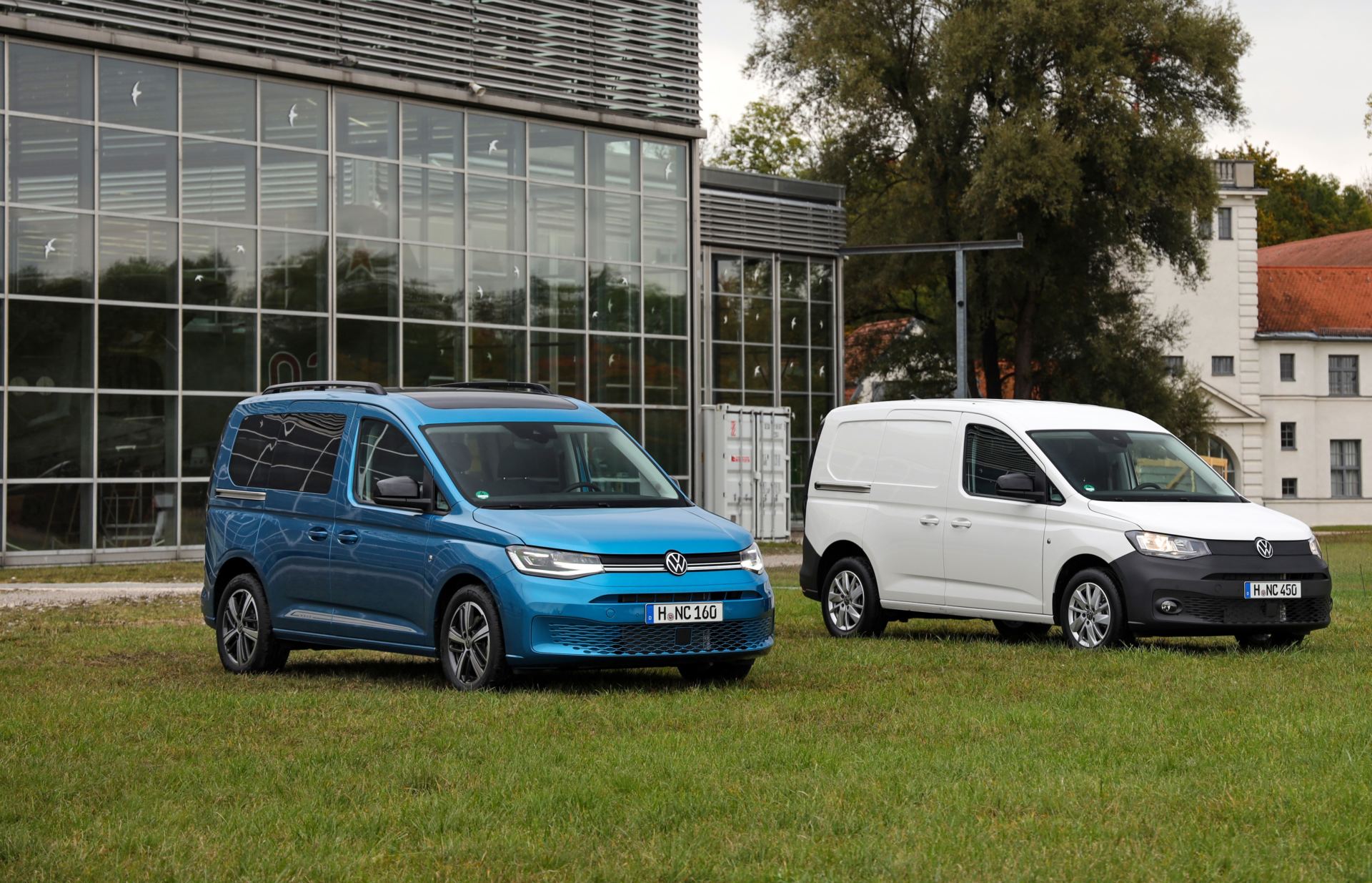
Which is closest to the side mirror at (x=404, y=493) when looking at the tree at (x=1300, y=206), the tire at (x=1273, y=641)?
the tire at (x=1273, y=641)

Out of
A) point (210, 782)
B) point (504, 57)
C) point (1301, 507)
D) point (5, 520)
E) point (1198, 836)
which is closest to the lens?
point (1198, 836)

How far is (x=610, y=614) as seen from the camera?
10.8 m

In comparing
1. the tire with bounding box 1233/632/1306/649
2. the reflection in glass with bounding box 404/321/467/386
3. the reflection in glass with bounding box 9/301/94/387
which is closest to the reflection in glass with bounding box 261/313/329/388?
the reflection in glass with bounding box 404/321/467/386

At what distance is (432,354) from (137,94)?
6835 mm

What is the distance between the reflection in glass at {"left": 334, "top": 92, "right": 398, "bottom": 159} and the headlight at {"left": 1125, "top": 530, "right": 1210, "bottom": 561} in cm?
2152

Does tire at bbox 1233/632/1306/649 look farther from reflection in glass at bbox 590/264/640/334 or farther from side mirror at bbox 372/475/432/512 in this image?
reflection in glass at bbox 590/264/640/334

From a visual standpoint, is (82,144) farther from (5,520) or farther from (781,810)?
(781,810)

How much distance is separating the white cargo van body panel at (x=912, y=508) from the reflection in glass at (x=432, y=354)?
17936 mm

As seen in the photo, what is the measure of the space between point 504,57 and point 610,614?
2504 centimetres

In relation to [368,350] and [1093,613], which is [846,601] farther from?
[368,350]

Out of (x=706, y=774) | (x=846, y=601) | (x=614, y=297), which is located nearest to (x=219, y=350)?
(x=614, y=297)

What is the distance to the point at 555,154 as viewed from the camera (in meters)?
35.2

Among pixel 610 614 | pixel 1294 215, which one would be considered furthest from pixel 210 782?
pixel 1294 215

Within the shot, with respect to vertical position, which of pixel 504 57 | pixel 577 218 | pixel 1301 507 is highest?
pixel 504 57
